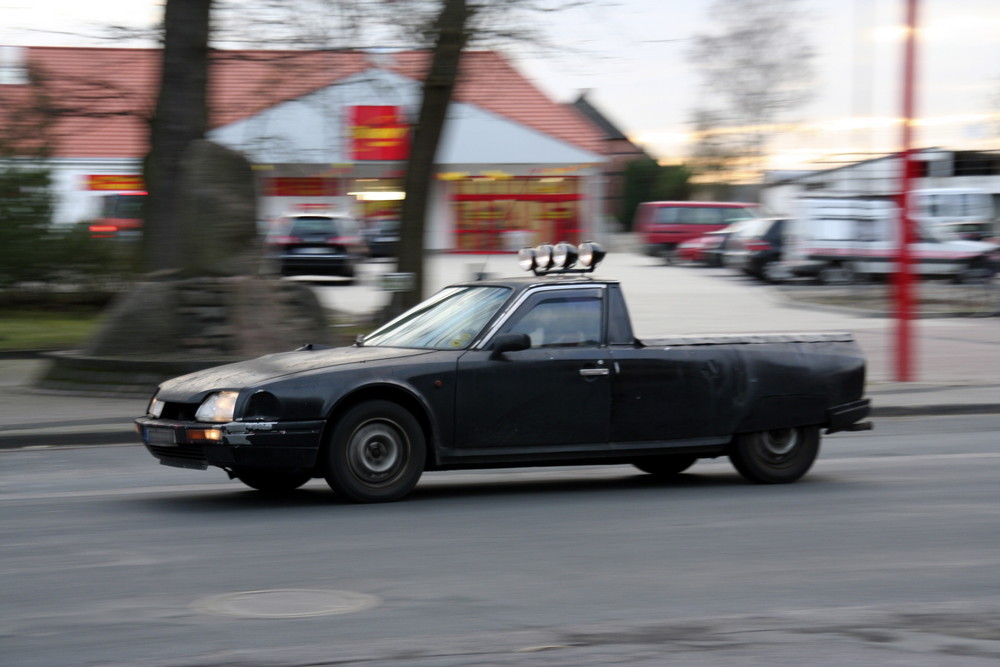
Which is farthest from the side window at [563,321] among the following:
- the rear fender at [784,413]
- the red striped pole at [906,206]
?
the red striped pole at [906,206]

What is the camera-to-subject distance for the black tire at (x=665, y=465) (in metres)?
9.68

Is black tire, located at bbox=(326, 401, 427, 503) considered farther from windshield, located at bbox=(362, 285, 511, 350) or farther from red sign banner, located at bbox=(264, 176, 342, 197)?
red sign banner, located at bbox=(264, 176, 342, 197)

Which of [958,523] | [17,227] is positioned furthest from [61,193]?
[958,523]

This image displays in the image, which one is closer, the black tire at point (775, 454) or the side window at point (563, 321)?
the side window at point (563, 321)

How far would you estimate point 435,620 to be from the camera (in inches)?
223

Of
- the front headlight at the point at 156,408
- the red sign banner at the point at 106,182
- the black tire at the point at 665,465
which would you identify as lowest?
the black tire at the point at 665,465

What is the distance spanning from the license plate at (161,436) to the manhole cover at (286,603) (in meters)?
2.23

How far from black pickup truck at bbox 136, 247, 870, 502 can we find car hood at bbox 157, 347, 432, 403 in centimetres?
2

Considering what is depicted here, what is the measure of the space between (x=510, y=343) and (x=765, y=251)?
27.2 meters

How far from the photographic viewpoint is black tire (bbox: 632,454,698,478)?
9.68 meters

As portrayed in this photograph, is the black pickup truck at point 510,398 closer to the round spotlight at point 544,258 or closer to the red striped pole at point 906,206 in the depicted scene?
the round spotlight at point 544,258

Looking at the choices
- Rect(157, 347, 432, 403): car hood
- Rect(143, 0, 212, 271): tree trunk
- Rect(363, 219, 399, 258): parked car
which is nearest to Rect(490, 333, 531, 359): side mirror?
Rect(157, 347, 432, 403): car hood

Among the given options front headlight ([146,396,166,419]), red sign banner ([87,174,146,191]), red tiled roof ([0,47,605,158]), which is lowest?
front headlight ([146,396,166,419])

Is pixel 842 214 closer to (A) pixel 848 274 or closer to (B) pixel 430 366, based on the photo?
(A) pixel 848 274
